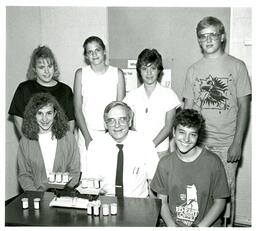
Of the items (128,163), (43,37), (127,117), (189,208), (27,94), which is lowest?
(189,208)

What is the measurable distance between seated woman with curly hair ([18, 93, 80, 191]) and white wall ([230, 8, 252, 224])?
68.8 inches

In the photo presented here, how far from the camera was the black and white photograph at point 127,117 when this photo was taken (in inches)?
76.4

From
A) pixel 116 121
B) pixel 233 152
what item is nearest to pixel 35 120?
pixel 116 121

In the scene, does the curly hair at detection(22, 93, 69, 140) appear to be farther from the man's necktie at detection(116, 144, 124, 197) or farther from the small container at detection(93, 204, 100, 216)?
the small container at detection(93, 204, 100, 216)

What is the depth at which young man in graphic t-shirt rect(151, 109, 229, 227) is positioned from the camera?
7.02 ft

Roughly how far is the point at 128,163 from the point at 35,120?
80 cm

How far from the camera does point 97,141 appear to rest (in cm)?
243

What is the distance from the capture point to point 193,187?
84.4 inches

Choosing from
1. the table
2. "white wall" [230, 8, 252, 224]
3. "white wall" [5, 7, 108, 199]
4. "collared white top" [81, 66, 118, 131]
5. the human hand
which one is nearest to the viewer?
the table

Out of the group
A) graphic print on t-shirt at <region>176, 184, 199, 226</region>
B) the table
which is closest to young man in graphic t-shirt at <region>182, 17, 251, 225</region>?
graphic print on t-shirt at <region>176, 184, 199, 226</region>

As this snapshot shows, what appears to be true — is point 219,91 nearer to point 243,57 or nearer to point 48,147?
point 243,57

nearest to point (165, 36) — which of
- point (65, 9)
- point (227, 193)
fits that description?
point (65, 9)

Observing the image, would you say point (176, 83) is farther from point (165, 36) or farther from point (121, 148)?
point (121, 148)

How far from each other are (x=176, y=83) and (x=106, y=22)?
39.1 inches
